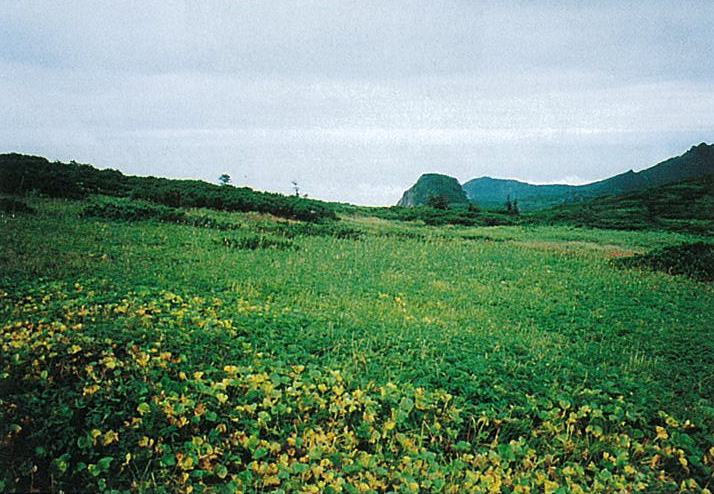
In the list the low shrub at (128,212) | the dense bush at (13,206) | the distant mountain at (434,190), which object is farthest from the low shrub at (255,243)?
the distant mountain at (434,190)

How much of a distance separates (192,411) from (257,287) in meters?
3.42

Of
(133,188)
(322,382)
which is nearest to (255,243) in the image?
(133,188)

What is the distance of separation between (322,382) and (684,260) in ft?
30.5

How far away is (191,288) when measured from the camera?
21.9 feet

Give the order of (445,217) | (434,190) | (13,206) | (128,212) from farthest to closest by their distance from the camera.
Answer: (434,190)
(445,217)
(128,212)
(13,206)

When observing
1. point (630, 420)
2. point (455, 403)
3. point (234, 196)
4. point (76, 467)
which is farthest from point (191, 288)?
point (234, 196)

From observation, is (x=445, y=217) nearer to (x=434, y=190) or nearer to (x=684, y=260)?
(x=684, y=260)

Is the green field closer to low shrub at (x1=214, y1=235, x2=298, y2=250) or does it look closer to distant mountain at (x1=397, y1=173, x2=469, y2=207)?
low shrub at (x1=214, y1=235, x2=298, y2=250)

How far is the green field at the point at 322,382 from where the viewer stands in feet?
11.8

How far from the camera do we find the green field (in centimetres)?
358

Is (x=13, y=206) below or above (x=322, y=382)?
above

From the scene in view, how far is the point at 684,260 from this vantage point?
1008 cm

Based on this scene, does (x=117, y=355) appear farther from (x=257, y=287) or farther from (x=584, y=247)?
(x=584, y=247)

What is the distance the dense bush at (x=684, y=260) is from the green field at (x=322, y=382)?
2079 millimetres
